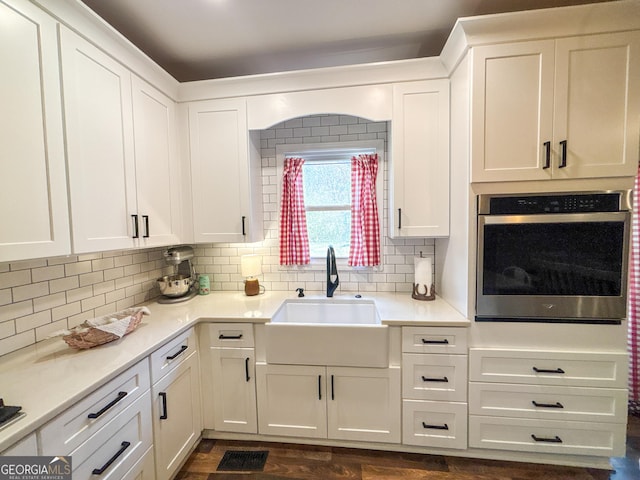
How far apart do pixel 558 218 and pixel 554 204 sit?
0.26 feet

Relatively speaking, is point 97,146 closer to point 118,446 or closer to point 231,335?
point 231,335

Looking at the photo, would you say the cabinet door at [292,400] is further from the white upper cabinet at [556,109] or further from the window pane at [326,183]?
the white upper cabinet at [556,109]

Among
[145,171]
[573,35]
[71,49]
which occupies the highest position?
[573,35]

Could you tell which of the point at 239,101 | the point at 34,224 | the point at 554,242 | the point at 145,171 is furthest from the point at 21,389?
the point at 554,242

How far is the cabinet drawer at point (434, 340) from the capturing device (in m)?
1.59

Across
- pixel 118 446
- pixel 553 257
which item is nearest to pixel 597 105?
pixel 553 257

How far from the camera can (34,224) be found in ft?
3.63

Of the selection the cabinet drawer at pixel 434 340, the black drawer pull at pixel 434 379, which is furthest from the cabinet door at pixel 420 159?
the black drawer pull at pixel 434 379

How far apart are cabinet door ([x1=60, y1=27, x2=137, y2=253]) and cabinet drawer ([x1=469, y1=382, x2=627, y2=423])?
226 centimetres

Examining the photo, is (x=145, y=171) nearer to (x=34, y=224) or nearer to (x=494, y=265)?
(x=34, y=224)

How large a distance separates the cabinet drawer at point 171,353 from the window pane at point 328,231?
1145 mm

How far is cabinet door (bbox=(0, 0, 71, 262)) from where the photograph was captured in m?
1.02

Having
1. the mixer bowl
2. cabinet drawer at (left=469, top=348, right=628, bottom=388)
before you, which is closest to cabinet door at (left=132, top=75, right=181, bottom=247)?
the mixer bowl

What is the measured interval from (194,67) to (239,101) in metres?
0.53
